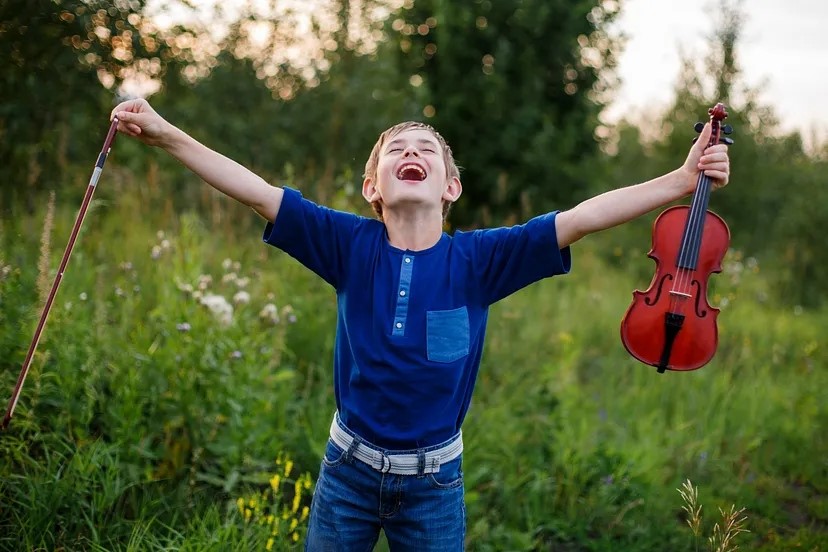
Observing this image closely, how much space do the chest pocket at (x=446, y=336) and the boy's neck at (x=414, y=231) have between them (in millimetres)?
217

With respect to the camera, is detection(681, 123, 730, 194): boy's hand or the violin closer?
detection(681, 123, 730, 194): boy's hand

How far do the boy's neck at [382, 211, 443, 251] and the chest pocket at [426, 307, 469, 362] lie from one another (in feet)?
0.71

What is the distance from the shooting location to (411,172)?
7.45 feet

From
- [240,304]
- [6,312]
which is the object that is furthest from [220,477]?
[6,312]

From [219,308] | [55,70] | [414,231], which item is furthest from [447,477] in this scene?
[55,70]

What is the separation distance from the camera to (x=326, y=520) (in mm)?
2195

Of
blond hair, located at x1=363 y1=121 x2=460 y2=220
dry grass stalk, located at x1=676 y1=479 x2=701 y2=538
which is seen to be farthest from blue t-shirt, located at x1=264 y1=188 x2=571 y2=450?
dry grass stalk, located at x1=676 y1=479 x2=701 y2=538

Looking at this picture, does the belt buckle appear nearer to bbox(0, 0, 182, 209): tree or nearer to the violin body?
the violin body

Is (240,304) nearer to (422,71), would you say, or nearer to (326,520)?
(326,520)

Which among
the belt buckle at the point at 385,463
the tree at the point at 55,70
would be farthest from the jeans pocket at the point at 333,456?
the tree at the point at 55,70

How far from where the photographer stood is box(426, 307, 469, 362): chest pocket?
2148 millimetres

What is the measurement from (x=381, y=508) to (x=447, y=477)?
0.20 m

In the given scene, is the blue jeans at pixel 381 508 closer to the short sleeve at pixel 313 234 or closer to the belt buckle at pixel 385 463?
the belt buckle at pixel 385 463

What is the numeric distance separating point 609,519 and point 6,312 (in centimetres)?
275
